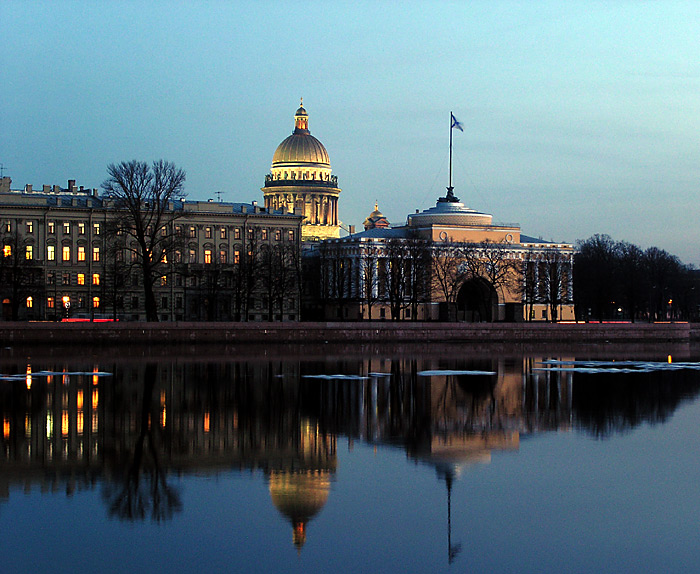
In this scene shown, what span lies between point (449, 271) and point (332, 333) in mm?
36420

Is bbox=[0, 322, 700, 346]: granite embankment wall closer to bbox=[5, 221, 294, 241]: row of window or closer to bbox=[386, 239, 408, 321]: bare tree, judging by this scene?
bbox=[386, 239, 408, 321]: bare tree

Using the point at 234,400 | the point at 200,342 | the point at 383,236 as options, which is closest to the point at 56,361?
the point at 200,342

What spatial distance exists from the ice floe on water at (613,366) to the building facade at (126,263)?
1423 inches

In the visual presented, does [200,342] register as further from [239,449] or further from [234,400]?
[239,449]

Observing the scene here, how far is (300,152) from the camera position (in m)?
154

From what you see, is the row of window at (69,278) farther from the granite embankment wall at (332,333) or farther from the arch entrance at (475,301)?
the arch entrance at (475,301)

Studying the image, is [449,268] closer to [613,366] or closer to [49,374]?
[613,366]

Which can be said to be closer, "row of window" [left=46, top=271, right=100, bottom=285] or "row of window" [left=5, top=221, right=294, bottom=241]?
"row of window" [left=5, top=221, right=294, bottom=241]

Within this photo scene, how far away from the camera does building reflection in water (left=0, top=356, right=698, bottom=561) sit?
67.6 feet

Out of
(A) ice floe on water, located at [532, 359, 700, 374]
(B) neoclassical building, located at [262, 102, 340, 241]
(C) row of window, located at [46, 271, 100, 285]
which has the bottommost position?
(A) ice floe on water, located at [532, 359, 700, 374]

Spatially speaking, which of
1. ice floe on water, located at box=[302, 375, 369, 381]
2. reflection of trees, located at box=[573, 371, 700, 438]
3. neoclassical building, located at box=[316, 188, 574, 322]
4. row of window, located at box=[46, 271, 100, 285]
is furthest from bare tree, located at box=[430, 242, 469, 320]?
ice floe on water, located at box=[302, 375, 369, 381]

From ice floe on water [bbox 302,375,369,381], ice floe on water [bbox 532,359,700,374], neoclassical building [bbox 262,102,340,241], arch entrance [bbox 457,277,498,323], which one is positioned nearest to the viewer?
ice floe on water [bbox 302,375,369,381]

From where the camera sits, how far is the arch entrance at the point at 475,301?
111 metres

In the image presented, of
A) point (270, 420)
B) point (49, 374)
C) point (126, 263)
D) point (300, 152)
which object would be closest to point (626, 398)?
point (270, 420)
